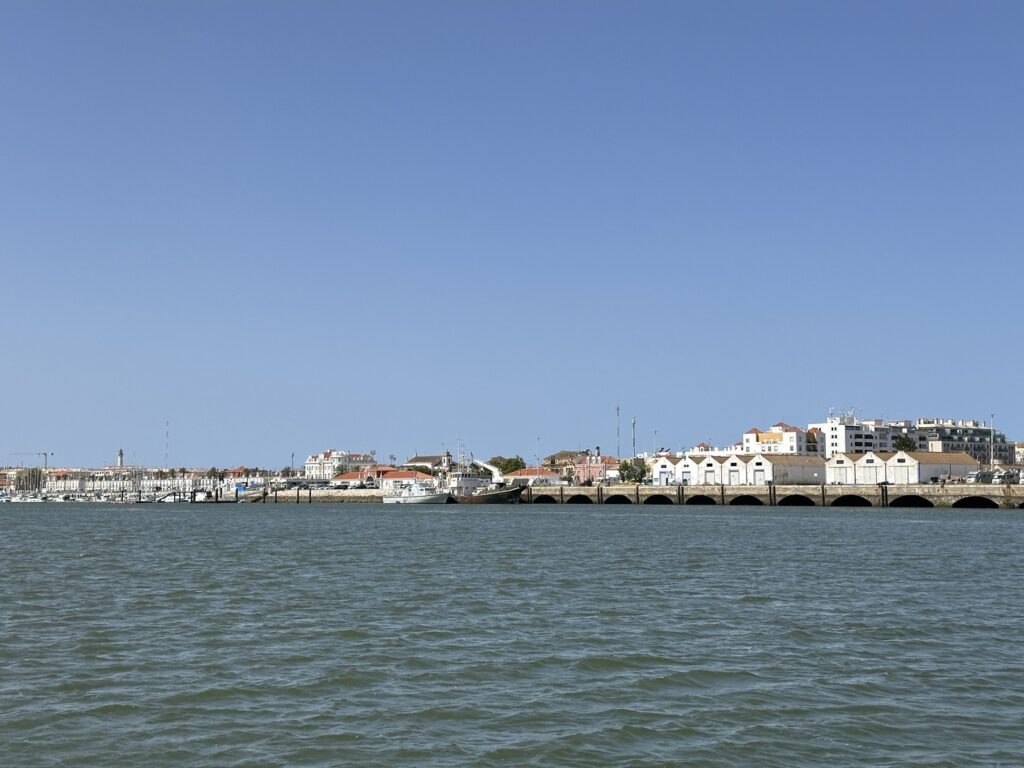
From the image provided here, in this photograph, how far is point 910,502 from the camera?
12519 centimetres

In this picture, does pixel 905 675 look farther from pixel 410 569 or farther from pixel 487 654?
pixel 410 569

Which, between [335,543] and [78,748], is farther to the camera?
[335,543]

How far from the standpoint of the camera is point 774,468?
516ft

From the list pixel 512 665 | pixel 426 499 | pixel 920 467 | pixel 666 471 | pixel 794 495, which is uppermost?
pixel 920 467

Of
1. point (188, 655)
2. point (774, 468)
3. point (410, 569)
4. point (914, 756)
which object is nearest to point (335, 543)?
point (410, 569)

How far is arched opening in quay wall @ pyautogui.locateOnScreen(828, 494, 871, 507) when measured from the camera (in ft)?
422

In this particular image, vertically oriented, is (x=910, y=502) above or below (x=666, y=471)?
below

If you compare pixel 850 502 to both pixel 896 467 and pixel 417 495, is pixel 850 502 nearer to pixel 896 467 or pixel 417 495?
pixel 896 467

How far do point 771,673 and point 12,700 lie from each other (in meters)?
12.7

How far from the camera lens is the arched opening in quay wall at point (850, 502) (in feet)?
422

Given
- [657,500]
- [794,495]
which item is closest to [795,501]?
[794,495]

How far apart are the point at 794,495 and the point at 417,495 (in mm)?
58796

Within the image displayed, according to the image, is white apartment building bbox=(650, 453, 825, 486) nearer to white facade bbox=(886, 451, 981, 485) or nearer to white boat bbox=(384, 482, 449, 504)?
white facade bbox=(886, 451, 981, 485)

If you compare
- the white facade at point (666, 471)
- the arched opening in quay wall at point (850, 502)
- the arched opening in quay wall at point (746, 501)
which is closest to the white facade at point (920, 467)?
the arched opening in quay wall at point (850, 502)
